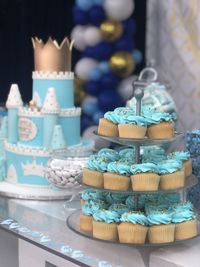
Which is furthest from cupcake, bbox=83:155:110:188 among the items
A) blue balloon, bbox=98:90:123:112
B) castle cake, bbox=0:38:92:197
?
blue balloon, bbox=98:90:123:112

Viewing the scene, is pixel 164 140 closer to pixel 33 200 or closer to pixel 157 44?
pixel 33 200

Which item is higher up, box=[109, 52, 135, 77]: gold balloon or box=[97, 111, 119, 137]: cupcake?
box=[109, 52, 135, 77]: gold balloon

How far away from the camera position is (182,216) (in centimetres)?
117

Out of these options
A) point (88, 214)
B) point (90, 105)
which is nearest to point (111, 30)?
point (90, 105)

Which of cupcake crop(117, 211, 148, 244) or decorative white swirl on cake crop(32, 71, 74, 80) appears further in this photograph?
decorative white swirl on cake crop(32, 71, 74, 80)

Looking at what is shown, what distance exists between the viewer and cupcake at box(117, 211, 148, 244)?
1134 mm

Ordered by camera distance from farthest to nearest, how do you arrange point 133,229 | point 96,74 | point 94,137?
point 96,74, point 94,137, point 133,229

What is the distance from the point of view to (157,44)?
3.62 metres

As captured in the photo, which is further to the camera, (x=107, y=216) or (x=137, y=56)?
(x=137, y=56)

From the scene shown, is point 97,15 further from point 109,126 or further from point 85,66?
point 109,126

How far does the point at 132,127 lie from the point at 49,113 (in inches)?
21.4

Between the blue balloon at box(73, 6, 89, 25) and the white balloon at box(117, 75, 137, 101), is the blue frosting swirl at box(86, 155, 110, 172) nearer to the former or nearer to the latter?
the white balloon at box(117, 75, 137, 101)

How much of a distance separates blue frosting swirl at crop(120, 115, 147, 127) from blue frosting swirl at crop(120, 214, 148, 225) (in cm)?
19

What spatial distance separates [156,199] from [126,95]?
88.3 inches
